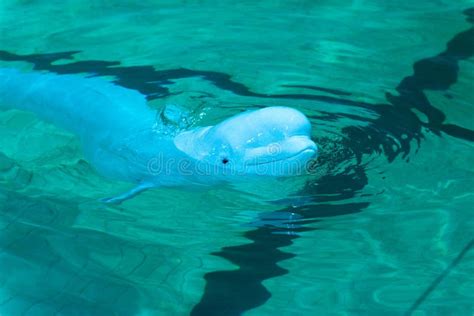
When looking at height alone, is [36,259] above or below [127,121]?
below

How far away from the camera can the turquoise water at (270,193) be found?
11.2 feet

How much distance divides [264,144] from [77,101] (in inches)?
65.5

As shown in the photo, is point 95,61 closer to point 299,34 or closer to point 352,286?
point 299,34

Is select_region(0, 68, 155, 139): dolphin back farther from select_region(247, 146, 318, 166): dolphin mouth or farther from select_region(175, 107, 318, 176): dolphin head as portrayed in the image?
select_region(247, 146, 318, 166): dolphin mouth

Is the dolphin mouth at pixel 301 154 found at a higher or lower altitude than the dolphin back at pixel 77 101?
higher

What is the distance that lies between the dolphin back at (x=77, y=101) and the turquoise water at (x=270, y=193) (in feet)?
0.38

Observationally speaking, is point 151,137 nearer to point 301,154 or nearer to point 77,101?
point 77,101

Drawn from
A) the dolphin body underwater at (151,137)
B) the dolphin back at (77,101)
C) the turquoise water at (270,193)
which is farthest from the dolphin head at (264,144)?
the dolphin back at (77,101)

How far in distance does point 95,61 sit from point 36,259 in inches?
105

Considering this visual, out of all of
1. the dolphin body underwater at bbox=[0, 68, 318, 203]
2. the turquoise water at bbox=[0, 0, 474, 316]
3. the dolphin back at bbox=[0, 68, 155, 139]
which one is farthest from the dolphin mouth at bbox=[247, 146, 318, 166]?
the dolphin back at bbox=[0, 68, 155, 139]

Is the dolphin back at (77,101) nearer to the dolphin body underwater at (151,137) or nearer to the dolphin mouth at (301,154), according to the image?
the dolphin body underwater at (151,137)

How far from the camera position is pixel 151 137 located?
4535 millimetres

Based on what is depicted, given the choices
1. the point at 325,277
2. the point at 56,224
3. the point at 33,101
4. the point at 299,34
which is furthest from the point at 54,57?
the point at 325,277

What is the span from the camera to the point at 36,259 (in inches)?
144
